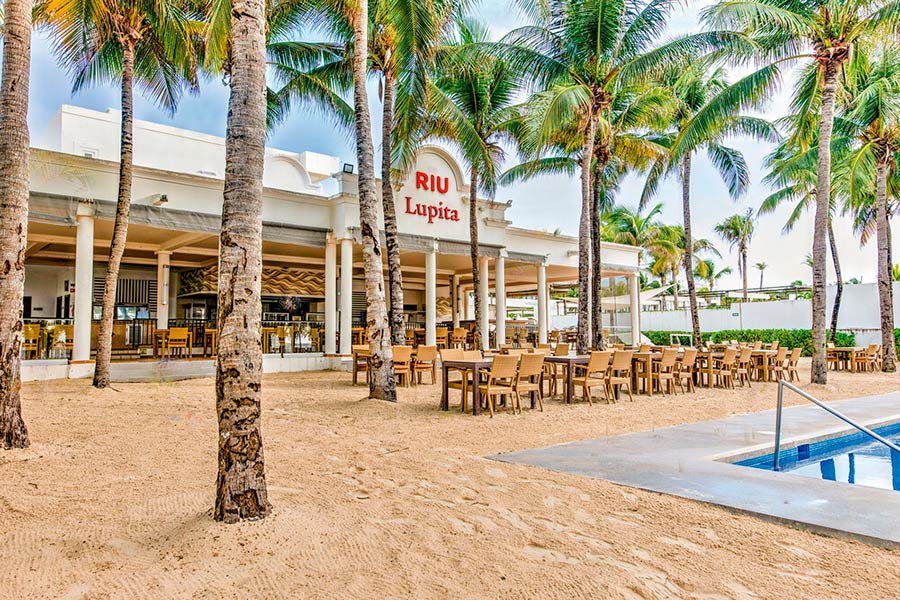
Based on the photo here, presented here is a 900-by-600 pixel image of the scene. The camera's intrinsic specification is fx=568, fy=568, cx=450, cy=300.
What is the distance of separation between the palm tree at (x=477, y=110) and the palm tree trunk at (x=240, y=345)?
11678 millimetres

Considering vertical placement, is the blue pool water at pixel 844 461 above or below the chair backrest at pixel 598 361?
below

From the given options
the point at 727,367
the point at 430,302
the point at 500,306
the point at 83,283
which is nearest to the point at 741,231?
the point at 500,306

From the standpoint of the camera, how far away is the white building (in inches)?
477

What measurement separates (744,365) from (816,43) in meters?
7.49

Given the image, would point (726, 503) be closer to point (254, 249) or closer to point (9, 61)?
point (254, 249)

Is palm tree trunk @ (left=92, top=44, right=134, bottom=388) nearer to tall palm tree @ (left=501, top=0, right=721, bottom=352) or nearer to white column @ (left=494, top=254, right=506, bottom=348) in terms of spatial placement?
tall palm tree @ (left=501, top=0, right=721, bottom=352)

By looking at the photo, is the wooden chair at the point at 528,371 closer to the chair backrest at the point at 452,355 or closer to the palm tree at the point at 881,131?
the chair backrest at the point at 452,355

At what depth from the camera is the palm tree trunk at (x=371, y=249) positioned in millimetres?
9430

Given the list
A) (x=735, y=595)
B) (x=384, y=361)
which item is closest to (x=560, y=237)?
(x=384, y=361)

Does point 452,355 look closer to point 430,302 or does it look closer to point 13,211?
point 430,302

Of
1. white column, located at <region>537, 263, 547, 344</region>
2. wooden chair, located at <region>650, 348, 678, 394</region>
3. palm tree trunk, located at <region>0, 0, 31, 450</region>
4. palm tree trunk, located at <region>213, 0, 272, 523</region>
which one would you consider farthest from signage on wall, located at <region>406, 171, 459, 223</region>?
palm tree trunk, located at <region>213, 0, 272, 523</region>

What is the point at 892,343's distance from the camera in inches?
670

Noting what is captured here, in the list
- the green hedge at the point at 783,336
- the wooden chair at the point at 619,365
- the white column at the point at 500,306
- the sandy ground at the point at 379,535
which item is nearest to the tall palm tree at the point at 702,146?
the green hedge at the point at 783,336

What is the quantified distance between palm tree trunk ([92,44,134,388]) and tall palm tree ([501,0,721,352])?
28.0ft
